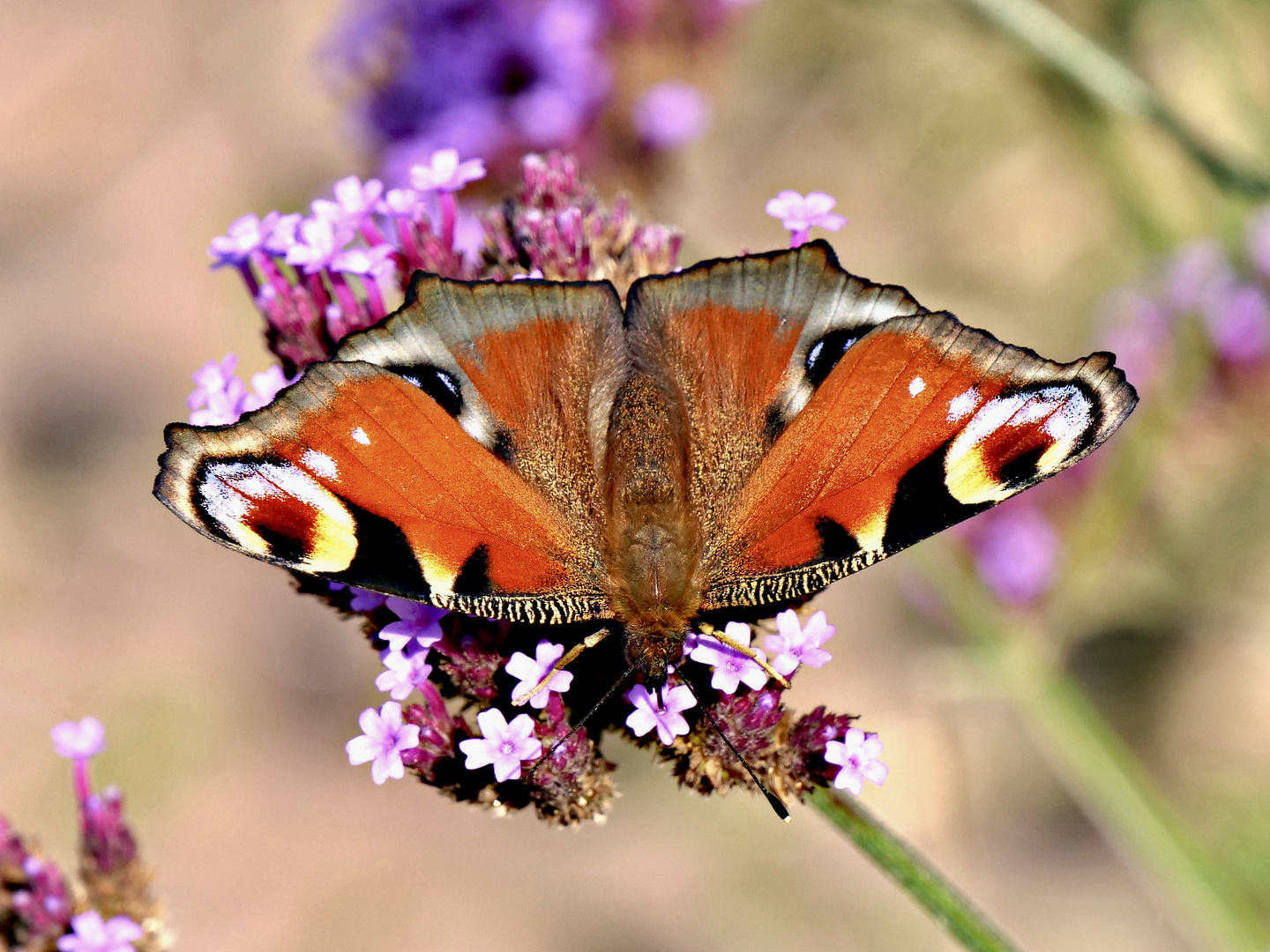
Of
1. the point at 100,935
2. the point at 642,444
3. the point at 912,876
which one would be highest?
the point at 642,444

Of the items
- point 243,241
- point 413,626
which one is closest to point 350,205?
point 243,241

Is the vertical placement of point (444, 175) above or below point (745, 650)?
above

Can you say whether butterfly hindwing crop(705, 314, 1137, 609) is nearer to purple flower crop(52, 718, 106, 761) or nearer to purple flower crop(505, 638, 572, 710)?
purple flower crop(505, 638, 572, 710)

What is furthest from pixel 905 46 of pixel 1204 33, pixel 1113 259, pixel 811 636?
pixel 811 636

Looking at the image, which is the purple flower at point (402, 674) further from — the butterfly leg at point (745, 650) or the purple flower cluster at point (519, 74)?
the purple flower cluster at point (519, 74)

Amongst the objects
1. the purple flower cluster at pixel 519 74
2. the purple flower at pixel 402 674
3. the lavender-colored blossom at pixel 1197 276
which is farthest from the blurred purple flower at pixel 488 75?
the purple flower at pixel 402 674

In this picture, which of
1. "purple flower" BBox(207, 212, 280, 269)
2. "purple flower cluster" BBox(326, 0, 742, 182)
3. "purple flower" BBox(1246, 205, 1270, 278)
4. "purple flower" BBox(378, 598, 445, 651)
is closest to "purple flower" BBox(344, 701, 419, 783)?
"purple flower" BBox(378, 598, 445, 651)

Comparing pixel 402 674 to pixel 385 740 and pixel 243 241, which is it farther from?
pixel 243 241
